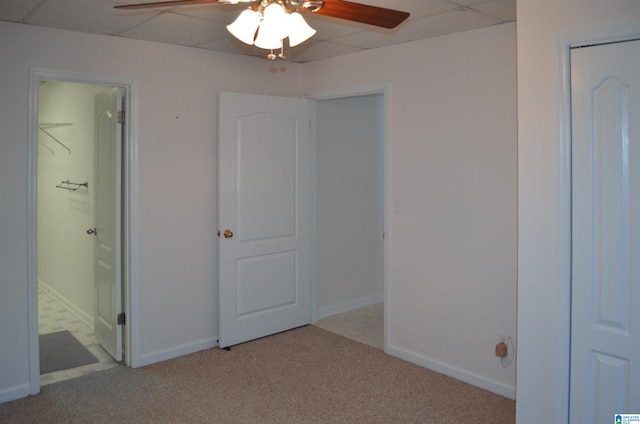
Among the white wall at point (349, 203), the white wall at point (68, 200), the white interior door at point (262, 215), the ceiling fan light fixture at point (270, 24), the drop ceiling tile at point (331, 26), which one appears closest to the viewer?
the ceiling fan light fixture at point (270, 24)

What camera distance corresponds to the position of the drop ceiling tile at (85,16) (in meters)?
2.96

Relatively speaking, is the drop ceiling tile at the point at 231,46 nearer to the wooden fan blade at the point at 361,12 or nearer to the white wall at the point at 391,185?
the white wall at the point at 391,185

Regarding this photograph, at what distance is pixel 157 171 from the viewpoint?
3918 mm

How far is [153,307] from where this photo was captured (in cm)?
396

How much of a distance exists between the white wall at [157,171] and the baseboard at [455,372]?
4.89ft

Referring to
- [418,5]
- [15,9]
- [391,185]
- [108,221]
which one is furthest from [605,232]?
[108,221]

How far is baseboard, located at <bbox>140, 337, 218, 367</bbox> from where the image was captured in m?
3.93

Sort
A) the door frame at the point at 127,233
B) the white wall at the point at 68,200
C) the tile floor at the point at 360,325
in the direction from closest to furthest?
the door frame at the point at 127,233 < the tile floor at the point at 360,325 < the white wall at the point at 68,200

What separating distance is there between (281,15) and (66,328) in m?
3.96

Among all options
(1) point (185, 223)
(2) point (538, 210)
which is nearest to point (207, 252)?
(1) point (185, 223)

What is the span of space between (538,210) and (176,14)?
2.29m

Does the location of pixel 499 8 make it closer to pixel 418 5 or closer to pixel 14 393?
pixel 418 5

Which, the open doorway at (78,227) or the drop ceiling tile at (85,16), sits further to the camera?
the open doorway at (78,227)

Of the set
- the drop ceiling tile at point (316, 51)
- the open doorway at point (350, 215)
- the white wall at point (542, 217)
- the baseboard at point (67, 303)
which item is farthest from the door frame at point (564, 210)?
the baseboard at point (67, 303)
